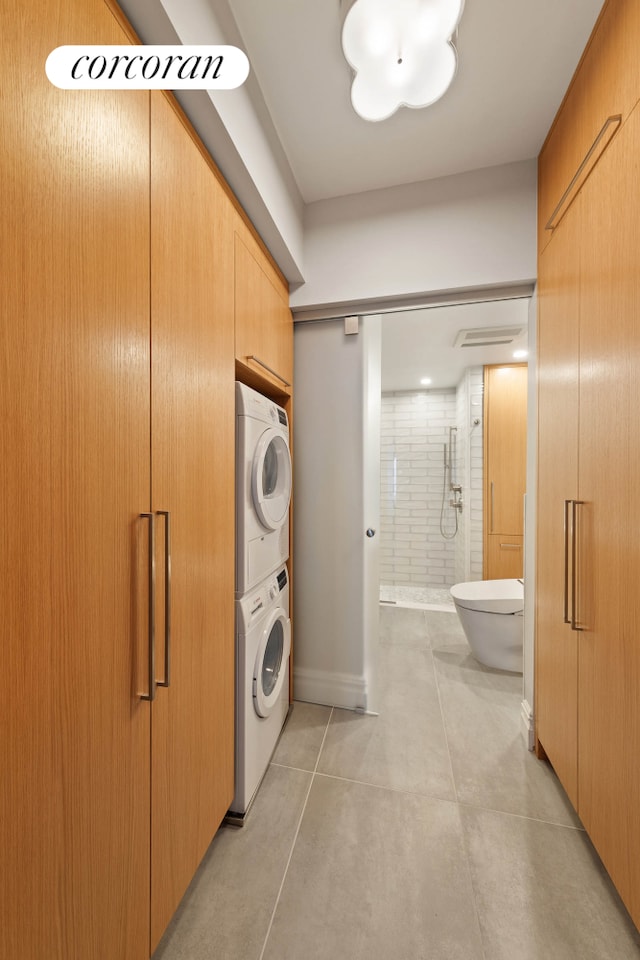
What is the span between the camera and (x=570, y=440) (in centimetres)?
133

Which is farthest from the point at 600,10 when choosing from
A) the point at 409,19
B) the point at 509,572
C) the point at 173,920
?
the point at 509,572

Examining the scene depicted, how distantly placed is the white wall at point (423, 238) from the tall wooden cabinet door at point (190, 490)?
0.79m

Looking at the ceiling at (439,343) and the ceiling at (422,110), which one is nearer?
the ceiling at (422,110)

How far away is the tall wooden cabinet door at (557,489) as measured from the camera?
1.30 metres

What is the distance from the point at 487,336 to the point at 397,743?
2926 mm

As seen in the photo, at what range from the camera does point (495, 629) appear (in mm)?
2352

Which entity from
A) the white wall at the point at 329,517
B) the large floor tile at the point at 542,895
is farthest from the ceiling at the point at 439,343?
the large floor tile at the point at 542,895

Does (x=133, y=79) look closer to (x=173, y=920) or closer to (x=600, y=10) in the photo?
(x=600, y=10)

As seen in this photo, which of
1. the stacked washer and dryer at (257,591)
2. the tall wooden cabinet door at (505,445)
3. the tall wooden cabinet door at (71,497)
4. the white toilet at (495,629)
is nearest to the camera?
the tall wooden cabinet door at (71,497)

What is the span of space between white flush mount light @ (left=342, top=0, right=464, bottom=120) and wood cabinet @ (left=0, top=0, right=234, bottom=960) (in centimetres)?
59

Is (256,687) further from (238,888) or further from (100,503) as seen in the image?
(100,503)

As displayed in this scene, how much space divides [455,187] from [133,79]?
5.03ft

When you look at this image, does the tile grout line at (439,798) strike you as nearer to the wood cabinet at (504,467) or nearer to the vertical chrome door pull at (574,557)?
the vertical chrome door pull at (574,557)

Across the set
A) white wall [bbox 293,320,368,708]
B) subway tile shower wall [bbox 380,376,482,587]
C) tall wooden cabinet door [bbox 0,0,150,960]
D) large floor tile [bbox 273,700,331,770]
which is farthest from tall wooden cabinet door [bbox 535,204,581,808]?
subway tile shower wall [bbox 380,376,482,587]
